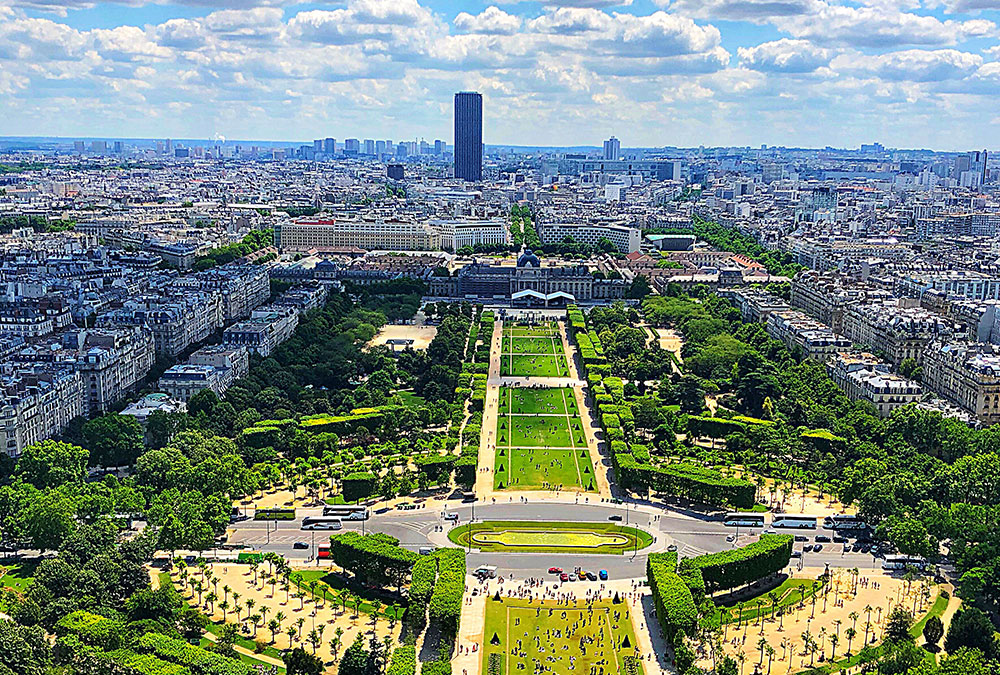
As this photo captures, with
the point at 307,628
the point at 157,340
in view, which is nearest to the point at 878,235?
the point at 157,340

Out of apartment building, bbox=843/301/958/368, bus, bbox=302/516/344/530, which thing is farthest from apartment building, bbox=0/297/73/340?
apartment building, bbox=843/301/958/368

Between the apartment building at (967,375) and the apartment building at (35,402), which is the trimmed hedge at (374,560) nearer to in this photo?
the apartment building at (35,402)

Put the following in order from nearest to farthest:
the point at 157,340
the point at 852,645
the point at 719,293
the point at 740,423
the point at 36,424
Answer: the point at 852,645 < the point at 36,424 < the point at 740,423 < the point at 157,340 < the point at 719,293

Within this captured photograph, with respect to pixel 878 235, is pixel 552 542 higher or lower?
lower

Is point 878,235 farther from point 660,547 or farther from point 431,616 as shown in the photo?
point 431,616

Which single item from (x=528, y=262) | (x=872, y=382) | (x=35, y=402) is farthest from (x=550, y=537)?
(x=528, y=262)

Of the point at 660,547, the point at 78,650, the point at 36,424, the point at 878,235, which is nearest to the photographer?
the point at 78,650
